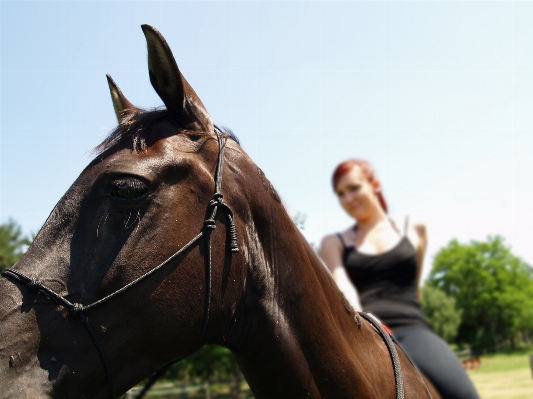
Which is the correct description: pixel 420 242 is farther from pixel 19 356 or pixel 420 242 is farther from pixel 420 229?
pixel 19 356

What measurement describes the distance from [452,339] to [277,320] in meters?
79.8

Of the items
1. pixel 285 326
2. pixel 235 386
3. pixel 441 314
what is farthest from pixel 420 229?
pixel 441 314

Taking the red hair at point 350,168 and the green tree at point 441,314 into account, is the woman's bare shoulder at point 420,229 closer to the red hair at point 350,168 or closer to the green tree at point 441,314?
the red hair at point 350,168

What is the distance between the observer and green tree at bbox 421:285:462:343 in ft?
221

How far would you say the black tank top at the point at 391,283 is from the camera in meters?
3.59

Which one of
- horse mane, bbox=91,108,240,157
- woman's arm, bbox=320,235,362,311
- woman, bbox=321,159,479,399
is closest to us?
horse mane, bbox=91,108,240,157

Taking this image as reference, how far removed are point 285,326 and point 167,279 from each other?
604 mm

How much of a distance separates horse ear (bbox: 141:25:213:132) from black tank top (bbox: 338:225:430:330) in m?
1.96

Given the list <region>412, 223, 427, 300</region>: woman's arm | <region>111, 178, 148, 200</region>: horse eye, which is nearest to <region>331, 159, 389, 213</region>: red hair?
<region>412, 223, 427, 300</region>: woman's arm

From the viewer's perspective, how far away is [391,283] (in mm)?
3691

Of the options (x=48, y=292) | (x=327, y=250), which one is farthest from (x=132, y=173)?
(x=327, y=250)

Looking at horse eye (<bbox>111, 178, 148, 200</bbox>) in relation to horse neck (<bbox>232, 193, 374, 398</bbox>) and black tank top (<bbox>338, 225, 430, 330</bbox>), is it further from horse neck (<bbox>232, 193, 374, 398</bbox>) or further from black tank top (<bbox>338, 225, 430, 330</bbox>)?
black tank top (<bbox>338, 225, 430, 330</bbox>)

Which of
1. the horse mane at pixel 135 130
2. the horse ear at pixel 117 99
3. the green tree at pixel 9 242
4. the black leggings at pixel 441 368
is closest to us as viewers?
the horse mane at pixel 135 130

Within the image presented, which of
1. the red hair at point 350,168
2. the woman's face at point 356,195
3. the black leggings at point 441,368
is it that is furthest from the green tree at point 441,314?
the black leggings at point 441,368
